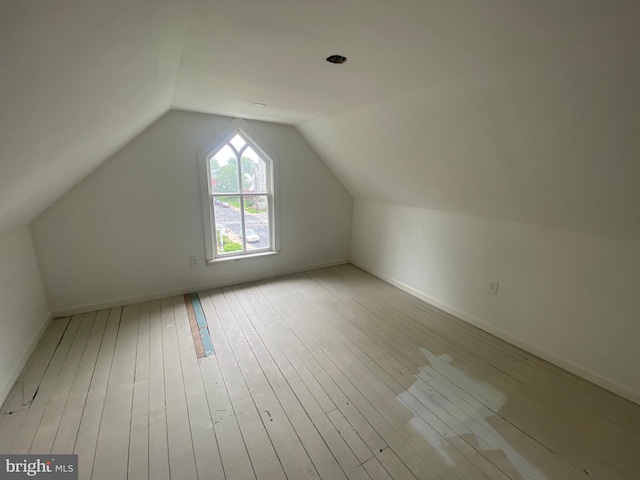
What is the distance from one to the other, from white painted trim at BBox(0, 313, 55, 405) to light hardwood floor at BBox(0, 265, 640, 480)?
0.04 m

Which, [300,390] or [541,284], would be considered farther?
[541,284]

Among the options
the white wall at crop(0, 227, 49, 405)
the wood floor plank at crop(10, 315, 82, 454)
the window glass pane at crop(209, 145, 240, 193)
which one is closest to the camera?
the wood floor plank at crop(10, 315, 82, 454)

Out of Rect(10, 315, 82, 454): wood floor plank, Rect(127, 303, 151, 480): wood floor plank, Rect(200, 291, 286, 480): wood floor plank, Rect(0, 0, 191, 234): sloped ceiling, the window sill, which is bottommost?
Rect(200, 291, 286, 480): wood floor plank

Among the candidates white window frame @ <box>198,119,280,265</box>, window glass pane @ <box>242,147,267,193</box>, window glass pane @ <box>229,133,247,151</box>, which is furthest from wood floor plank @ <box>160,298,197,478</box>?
window glass pane @ <box>229,133,247,151</box>

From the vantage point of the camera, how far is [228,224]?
11.9 ft

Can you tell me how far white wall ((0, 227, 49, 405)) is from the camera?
76.0 inches

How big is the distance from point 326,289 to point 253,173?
1765 mm

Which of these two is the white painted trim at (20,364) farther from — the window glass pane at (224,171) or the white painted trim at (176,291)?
the window glass pane at (224,171)

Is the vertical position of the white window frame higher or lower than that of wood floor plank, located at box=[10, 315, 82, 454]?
higher

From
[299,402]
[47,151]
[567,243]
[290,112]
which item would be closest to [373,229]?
[290,112]

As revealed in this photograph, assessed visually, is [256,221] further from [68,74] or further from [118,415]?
[68,74]

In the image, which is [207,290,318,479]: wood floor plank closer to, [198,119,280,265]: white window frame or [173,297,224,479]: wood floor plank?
[173,297,224,479]: wood floor plank

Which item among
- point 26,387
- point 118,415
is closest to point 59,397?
point 26,387

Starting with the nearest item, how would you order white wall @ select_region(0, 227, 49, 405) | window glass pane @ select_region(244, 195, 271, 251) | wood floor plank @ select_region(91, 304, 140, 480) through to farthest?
wood floor plank @ select_region(91, 304, 140, 480) → white wall @ select_region(0, 227, 49, 405) → window glass pane @ select_region(244, 195, 271, 251)
